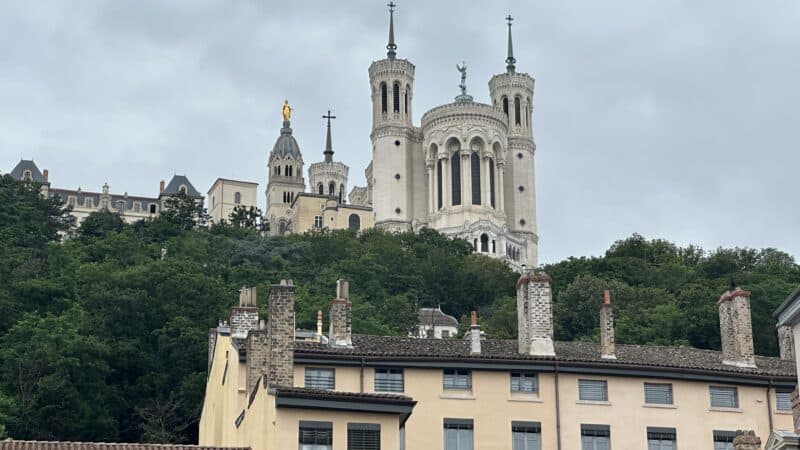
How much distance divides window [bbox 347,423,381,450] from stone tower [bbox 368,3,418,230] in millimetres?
127437

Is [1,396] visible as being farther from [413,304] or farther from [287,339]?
[413,304]

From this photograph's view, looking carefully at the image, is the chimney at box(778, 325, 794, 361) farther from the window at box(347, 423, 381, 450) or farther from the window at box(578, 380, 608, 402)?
the window at box(347, 423, 381, 450)

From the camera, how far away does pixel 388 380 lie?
146 ft

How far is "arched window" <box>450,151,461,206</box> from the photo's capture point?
525 feet

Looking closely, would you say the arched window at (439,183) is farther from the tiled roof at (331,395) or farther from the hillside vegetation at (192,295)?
the tiled roof at (331,395)

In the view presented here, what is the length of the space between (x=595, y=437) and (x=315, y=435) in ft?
46.7

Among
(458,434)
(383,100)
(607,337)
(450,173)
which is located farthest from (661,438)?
(383,100)

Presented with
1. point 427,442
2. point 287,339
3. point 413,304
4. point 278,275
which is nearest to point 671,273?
point 413,304

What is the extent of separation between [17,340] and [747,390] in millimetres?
34533

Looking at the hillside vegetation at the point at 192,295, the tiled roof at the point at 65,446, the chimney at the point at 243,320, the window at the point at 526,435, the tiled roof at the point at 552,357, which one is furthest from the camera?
the hillside vegetation at the point at 192,295

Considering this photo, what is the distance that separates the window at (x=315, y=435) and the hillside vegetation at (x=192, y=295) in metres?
19.6

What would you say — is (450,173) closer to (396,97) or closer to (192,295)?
(396,97)

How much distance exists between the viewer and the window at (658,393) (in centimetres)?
4575

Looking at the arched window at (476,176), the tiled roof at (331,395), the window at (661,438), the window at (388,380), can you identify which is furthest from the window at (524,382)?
the arched window at (476,176)
